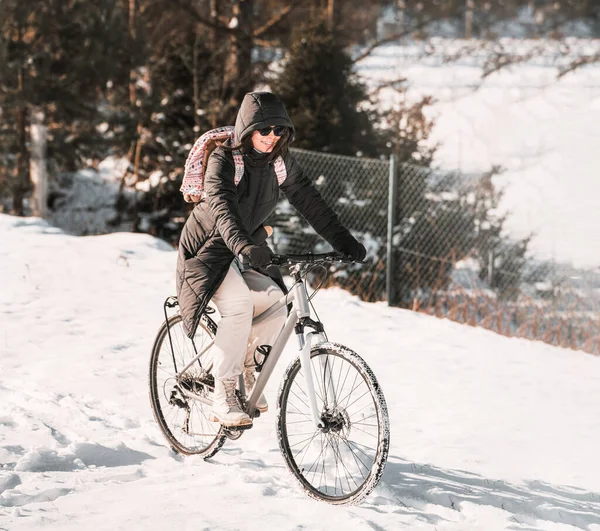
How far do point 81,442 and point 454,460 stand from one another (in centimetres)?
198

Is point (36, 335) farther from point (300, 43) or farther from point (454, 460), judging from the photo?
point (300, 43)

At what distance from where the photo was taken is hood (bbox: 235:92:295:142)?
4.10 m

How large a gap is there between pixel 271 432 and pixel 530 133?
57.3 feet

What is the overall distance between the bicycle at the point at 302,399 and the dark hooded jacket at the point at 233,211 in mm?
237

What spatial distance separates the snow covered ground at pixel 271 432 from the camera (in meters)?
4.09

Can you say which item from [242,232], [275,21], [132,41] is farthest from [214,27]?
[242,232]

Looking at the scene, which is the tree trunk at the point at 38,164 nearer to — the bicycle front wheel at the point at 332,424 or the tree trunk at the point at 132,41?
the tree trunk at the point at 132,41

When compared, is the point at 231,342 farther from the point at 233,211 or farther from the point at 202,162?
the point at 202,162

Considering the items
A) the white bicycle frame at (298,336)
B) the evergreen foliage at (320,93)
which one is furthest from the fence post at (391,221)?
the white bicycle frame at (298,336)

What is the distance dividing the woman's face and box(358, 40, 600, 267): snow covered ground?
941 centimetres

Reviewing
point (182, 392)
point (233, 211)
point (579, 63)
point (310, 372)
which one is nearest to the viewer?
point (310, 372)

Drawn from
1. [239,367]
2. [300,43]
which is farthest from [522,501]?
[300,43]

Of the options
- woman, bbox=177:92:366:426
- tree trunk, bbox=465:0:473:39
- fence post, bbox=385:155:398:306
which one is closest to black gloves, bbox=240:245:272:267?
woman, bbox=177:92:366:426

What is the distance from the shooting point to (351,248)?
421cm
